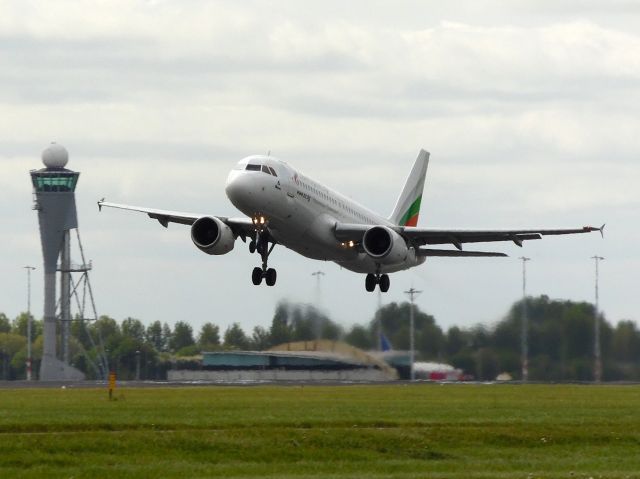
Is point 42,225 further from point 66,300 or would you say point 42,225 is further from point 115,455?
point 115,455

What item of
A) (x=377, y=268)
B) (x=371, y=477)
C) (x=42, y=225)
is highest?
(x=42, y=225)

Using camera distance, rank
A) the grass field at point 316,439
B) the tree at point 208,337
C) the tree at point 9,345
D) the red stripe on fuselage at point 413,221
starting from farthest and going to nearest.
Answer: the tree at point 9,345
the tree at point 208,337
the red stripe on fuselage at point 413,221
the grass field at point 316,439

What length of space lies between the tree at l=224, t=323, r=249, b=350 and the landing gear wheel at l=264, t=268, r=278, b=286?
126ft

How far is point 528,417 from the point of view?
51.8 meters

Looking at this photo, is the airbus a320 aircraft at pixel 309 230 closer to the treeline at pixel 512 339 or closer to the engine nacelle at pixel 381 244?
the engine nacelle at pixel 381 244

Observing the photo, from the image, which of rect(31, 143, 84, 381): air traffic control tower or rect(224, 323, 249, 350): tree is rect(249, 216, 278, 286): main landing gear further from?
rect(31, 143, 84, 381): air traffic control tower

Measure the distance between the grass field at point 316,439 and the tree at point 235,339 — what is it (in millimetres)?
42247

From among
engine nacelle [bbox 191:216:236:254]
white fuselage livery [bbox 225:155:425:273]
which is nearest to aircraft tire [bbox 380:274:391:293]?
Result: white fuselage livery [bbox 225:155:425:273]

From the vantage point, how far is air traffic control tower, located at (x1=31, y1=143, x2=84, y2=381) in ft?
481

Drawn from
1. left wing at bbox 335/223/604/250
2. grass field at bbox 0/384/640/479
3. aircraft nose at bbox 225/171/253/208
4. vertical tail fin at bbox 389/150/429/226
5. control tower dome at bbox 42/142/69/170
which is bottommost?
grass field at bbox 0/384/640/479

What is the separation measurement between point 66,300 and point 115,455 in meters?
109

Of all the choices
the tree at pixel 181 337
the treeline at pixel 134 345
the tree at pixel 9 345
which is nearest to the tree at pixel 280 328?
the treeline at pixel 134 345

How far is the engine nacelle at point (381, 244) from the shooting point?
62000 mm

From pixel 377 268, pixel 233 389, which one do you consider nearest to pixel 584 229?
pixel 377 268
